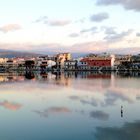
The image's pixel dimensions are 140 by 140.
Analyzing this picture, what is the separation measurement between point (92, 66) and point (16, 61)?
19555 mm

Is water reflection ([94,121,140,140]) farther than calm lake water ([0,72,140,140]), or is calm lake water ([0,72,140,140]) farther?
calm lake water ([0,72,140,140])

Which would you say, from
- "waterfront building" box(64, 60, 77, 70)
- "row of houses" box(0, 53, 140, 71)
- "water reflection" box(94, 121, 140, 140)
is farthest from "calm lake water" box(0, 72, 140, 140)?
"waterfront building" box(64, 60, 77, 70)

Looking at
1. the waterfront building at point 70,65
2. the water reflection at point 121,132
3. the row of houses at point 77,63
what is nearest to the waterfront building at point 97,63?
the row of houses at point 77,63

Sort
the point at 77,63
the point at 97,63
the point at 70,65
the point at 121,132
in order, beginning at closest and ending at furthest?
the point at 121,132
the point at 97,63
the point at 77,63
the point at 70,65

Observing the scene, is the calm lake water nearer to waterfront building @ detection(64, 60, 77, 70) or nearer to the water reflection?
the water reflection

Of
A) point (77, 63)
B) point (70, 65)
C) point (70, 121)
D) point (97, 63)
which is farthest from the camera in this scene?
point (70, 65)

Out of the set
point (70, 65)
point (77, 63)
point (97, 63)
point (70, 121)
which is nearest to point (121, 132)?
point (70, 121)

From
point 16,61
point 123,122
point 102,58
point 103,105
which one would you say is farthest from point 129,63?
point 123,122

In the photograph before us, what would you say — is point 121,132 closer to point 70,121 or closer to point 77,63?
point 70,121

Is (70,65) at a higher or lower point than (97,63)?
lower

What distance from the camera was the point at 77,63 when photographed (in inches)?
2958

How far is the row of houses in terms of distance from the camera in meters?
71.8

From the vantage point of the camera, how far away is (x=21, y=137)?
32.1 ft

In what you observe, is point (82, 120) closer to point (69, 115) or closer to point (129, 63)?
point (69, 115)
